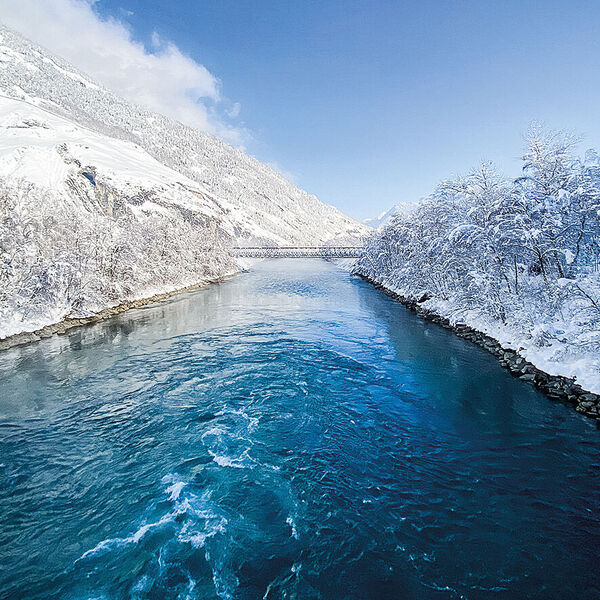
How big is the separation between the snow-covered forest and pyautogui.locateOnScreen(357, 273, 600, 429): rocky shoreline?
0.43 m

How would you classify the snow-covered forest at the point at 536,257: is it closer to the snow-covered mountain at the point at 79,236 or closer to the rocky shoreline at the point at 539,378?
the rocky shoreline at the point at 539,378

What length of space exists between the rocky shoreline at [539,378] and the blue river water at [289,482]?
63 centimetres

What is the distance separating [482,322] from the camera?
1020 inches

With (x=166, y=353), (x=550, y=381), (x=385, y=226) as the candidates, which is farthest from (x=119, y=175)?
(x=550, y=381)

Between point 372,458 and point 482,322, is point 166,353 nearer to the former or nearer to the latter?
point 372,458

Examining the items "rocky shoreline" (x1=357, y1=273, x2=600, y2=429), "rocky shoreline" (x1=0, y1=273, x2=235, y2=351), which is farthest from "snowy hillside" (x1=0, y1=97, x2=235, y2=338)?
"rocky shoreline" (x1=357, y1=273, x2=600, y2=429)

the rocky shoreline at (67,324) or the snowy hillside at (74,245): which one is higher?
the snowy hillside at (74,245)

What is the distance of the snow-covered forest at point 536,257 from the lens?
16547 millimetres

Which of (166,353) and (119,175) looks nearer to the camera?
(166,353)

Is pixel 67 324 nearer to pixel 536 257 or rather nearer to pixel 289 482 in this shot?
pixel 289 482

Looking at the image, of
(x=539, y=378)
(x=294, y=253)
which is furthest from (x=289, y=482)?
(x=294, y=253)

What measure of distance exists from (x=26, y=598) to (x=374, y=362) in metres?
17.7

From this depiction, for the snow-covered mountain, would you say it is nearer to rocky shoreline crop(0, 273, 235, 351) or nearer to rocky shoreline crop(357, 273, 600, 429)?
rocky shoreline crop(0, 273, 235, 351)

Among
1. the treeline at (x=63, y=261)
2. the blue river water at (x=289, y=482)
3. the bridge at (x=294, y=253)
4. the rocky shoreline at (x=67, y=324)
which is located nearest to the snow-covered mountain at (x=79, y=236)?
the treeline at (x=63, y=261)
